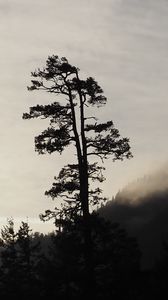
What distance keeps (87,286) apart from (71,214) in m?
3.37

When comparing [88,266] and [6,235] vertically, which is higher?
[6,235]

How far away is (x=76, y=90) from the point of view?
27578mm

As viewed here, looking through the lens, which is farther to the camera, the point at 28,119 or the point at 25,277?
the point at 25,277

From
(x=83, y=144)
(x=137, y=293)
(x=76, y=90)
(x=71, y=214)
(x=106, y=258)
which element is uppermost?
(x=76, y=90)

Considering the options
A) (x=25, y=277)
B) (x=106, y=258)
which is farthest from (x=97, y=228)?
(x=25, y=277)

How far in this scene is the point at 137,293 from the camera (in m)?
23.8

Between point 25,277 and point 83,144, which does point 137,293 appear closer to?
point 83,144

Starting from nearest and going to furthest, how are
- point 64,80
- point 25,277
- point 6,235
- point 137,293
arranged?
1. point 137,293
2. point 64,80
3. point 25,277
4. point 6,235

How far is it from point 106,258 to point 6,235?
42.3 metres

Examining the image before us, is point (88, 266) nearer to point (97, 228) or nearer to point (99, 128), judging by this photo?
point (97, 228)

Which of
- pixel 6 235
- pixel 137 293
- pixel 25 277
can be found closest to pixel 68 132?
pixel 137 293

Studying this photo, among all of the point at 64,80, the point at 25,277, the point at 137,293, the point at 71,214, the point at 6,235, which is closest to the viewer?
the point at 137,293

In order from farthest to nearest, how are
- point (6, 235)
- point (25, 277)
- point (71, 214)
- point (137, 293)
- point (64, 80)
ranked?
point (6, 235) < point (25, 277) < point (64, 80) < point (71, 214) < point (137, 293)

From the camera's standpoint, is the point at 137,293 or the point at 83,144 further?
the point at 83,144
